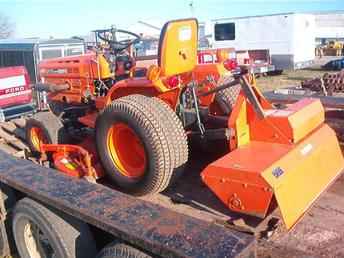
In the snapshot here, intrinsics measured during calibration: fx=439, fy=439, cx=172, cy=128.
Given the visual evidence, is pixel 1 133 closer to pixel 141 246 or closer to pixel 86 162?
pixel 86 162

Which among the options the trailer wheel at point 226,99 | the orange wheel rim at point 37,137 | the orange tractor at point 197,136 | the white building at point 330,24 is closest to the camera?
the orange tractor at point 197,136

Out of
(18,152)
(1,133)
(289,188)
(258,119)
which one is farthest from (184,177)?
(1,133)

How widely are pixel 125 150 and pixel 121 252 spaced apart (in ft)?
6.24

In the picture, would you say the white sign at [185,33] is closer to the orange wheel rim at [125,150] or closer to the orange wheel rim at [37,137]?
the orange wheel rim at [125,150]

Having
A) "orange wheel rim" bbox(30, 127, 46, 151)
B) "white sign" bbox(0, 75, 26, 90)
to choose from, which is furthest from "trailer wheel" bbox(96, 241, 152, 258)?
"white sign" bbox(0, 75, 26, 90)

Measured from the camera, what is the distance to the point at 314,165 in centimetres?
341

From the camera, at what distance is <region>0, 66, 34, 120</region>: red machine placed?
7035 mm

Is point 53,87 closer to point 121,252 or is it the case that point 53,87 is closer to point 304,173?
point 304,173

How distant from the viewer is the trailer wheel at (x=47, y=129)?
4699 millimetres

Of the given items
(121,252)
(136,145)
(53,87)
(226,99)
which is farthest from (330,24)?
(121,252)

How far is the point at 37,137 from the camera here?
16.5ft

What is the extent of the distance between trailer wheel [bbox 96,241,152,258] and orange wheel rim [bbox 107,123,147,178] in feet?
5.39

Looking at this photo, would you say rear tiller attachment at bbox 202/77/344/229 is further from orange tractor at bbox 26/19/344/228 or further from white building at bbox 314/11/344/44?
white building at bbox 314/11/344/44

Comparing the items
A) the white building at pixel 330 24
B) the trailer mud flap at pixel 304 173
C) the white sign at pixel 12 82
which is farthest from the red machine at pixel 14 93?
the white building at pixel 330 24
